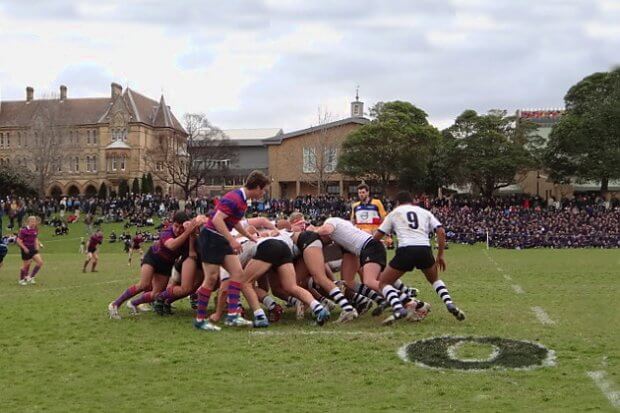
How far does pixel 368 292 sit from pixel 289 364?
3.47 metres

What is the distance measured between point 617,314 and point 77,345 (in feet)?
26.6

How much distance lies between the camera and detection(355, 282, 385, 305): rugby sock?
429 inches

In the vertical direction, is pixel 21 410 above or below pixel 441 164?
below

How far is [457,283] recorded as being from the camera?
1703cm

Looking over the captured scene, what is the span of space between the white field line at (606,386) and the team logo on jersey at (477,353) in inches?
22.6

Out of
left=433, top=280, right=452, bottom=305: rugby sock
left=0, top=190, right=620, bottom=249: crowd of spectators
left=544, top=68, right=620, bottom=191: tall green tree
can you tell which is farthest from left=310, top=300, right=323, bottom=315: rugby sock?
left=544, top=68, right=620, bottom=191: tall green tree

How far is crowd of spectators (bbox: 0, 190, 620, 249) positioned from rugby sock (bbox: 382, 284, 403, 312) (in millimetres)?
23919

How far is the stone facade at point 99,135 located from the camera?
96.1m

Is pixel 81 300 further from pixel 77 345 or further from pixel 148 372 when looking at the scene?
pixel 148 372

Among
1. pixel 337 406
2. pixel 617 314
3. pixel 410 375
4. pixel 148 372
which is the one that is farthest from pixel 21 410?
pixel 617 314

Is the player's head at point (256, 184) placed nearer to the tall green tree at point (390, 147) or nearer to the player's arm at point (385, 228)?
the player's arm at point (385, 228)

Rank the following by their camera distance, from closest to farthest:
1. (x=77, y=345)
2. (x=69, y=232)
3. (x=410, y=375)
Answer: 1. (x=410, y=375)
2. (x=77, y=345)
3. (x=69, y=232)

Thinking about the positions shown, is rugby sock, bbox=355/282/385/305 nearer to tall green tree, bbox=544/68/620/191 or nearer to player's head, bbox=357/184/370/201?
player's head, bbox=357/184/370/201

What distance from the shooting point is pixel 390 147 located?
62250mm
